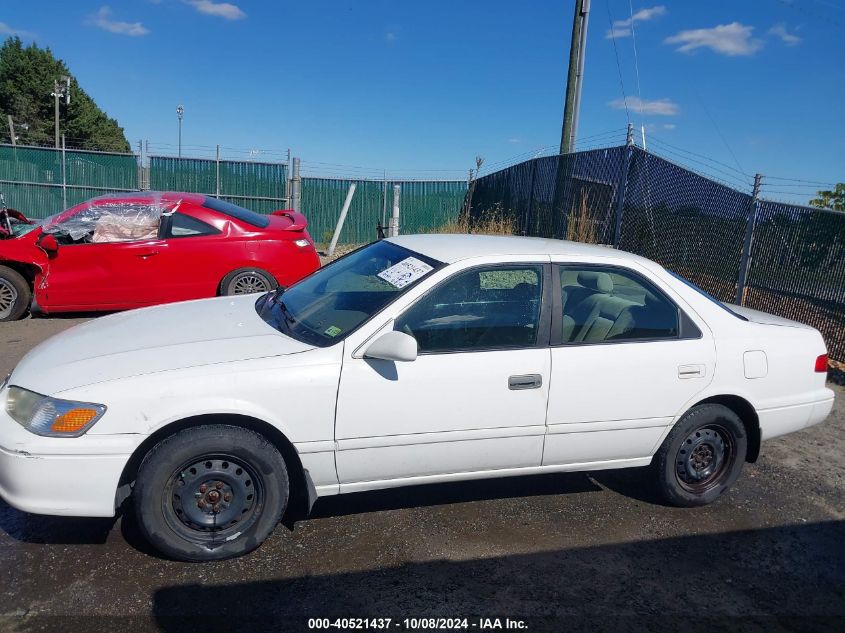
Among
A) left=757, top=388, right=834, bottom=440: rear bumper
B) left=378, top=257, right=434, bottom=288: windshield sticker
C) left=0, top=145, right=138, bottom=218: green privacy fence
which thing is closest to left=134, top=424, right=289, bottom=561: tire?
left=378, top=257, right=434, bottom=288: windshield sticker

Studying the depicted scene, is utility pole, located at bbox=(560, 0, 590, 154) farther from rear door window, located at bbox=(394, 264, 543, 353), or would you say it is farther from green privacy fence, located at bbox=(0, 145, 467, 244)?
rear door window, located at bbox=(394, 264, 543, 353)

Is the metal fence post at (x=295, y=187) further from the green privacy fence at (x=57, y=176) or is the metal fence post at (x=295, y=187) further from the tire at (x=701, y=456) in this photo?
the tire at (x=701, y=456)

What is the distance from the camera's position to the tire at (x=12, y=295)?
7.93 meters

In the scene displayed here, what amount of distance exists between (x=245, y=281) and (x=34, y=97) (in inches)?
2184

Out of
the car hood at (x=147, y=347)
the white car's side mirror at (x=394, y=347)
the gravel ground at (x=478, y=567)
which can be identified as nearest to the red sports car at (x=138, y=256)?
the car hood at (x=147, y=347)

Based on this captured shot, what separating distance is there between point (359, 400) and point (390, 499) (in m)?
1.05

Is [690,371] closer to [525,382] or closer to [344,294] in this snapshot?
[525,382]

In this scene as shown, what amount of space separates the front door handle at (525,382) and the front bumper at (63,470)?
72.1 inches

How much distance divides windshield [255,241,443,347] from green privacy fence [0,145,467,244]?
1343 cm

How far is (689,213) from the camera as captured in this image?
9273mm

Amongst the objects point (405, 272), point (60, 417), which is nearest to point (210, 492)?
point (60, 417)

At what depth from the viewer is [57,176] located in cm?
1831

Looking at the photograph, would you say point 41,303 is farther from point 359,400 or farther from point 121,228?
point 359,400

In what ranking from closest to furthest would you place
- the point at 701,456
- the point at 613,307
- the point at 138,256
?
the point at 613,307 → the point at 701,456 → the point at 138,256
